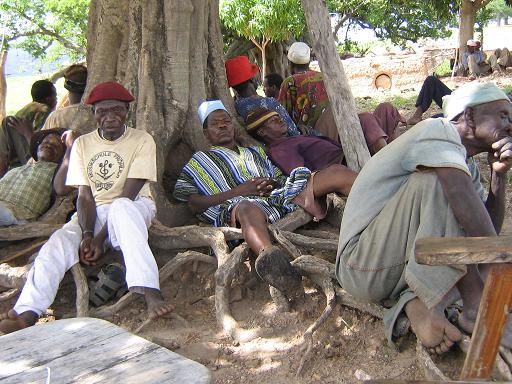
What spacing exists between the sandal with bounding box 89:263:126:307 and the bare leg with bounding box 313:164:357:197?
1.43 meters

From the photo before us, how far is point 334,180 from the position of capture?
4285 mm

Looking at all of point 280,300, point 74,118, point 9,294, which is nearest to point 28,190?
point 74,118

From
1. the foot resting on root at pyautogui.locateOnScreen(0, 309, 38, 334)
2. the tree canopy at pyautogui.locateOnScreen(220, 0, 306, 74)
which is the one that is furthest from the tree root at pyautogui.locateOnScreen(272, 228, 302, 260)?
the tree canopy at pyautogui.locateOnScreen(220, 0, 306, 74)

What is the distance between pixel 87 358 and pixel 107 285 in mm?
1966

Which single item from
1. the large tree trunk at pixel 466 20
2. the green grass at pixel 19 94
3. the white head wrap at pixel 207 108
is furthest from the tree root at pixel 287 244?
the green grass at pixel 19 94

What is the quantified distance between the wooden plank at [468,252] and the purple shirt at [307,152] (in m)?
2.88

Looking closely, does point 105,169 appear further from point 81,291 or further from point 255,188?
point 255,188

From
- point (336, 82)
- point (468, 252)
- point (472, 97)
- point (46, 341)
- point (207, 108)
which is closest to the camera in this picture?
point (468, 252)

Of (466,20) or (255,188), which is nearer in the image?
(255,188)

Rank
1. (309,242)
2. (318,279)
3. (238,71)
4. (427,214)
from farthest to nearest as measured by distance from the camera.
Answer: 1. (238,71)
2. (309,242)
3. (318,279)
4. (427,214)

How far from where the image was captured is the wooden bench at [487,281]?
200cm

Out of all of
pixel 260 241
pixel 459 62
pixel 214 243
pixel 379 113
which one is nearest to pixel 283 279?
pixel 260 241

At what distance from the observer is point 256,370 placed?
319 centimetres

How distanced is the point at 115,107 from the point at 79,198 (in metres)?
0.66
